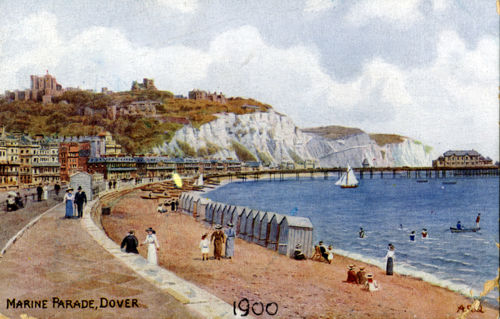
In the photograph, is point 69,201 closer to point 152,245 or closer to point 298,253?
point 152,245

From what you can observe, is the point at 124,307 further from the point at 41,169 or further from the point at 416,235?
the point at 416,235

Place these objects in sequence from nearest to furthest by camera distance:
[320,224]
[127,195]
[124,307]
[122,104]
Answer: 1. [124,307]
2. [122,104]
3. [127,195]
4. [320,224]

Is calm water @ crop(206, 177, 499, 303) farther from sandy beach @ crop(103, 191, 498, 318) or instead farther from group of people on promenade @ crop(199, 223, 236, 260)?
group of people on promenade @ crop(199, 223, 236, 260)

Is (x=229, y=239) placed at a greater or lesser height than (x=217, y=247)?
greater

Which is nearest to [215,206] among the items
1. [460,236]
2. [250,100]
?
[250,100]

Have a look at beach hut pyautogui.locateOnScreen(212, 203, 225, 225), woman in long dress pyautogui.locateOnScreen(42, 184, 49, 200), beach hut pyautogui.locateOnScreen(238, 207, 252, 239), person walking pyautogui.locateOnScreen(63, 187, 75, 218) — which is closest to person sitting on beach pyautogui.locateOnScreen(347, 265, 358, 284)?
beach hut pyautogui.locateOnScreen(238, 207, 252, 239)

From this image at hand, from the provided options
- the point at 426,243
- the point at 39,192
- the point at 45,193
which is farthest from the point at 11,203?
the point at 426,243
